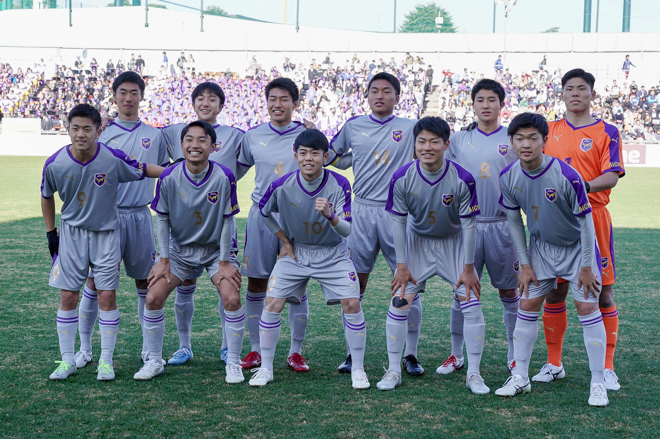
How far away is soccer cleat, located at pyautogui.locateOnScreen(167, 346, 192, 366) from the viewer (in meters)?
4.63

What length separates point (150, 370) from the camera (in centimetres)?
428

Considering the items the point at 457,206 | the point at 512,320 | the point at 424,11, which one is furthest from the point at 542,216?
the point at 424,11

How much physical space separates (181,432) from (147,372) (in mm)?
→ 973

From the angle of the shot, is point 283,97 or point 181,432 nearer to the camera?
point 181,432

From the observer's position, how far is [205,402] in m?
3.85

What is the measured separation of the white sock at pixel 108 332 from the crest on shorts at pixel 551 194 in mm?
2935

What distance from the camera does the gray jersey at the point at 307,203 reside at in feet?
14.1

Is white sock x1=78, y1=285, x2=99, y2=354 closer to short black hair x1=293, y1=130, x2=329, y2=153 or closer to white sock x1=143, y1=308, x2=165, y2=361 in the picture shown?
white sock x1=143, y1=308, x2=165, y2=361

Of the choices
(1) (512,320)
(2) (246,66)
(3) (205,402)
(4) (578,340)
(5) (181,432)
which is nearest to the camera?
(5) (181,432)

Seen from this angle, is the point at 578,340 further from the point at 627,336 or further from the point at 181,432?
the point at 181,432

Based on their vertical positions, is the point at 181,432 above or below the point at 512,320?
below

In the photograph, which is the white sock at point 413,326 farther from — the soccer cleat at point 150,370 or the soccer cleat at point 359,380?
the soccer cleat at point 150,370

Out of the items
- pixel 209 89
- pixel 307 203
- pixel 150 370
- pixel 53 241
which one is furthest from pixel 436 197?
pixel 53 241

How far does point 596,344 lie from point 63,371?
341 centimetres
